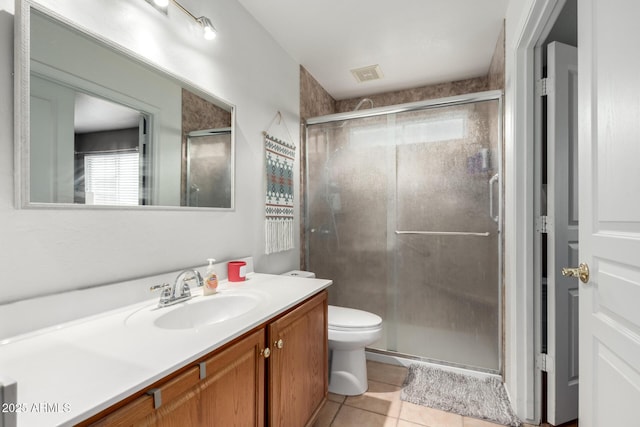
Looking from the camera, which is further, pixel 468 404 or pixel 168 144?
pixel 468 404

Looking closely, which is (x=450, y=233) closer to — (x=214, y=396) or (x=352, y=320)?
(x=352, y=320)

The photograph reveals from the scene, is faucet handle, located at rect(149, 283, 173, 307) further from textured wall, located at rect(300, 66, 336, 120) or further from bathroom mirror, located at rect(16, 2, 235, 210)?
textured wall, located at rect(300, 66, 336, 120)

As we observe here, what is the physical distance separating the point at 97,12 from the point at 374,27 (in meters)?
1.63

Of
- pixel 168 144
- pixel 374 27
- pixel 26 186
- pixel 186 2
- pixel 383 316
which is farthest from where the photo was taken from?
pixel 383 316

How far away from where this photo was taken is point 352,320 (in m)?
2.00

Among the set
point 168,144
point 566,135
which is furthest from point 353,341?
point 566,135

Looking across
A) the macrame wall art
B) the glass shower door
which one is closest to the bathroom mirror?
the macrame wall art

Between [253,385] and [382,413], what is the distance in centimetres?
111

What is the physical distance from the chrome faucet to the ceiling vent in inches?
86.5

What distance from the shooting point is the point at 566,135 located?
63.6 inches

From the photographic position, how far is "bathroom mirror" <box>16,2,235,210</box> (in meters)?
0.95

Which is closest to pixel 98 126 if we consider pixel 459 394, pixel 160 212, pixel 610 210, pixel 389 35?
pixel 160 212

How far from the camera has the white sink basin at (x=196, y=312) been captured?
110 cm

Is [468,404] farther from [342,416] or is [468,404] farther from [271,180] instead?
[271,180]
